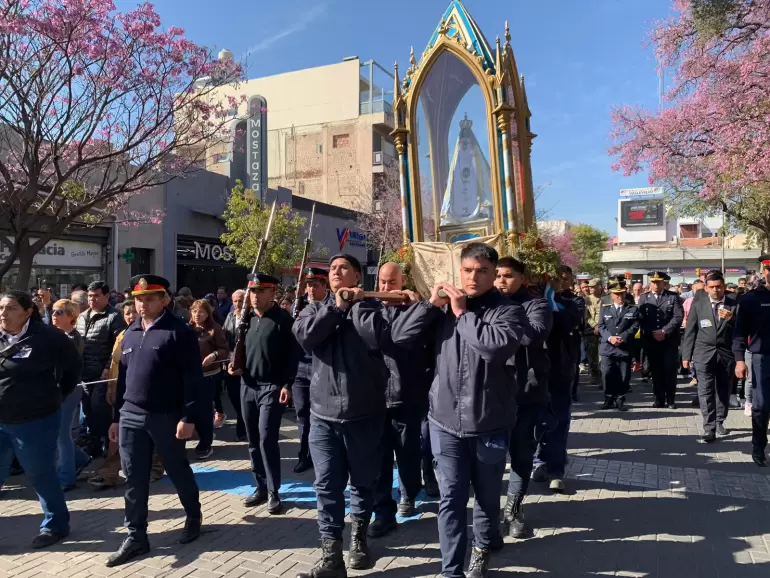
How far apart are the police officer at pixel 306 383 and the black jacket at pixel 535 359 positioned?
184cm

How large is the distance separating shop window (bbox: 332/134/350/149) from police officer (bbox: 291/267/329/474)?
3480cm

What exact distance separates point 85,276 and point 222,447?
1280 centimetres

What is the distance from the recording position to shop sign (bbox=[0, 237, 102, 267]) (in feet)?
51.5

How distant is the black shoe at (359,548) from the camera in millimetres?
3596

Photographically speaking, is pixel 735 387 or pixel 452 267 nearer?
pixel 452 267

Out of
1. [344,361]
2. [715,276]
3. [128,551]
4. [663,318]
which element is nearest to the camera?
[344,361]

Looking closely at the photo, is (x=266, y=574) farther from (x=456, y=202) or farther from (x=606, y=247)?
(x=606, y=247)

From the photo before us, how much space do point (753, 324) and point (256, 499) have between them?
16.7 ft

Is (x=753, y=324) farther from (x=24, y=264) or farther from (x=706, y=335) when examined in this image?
(x=24, y=264)

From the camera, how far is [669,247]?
64750 mm

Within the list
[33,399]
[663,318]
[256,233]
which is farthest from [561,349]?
[256,233]

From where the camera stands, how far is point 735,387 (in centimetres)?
922

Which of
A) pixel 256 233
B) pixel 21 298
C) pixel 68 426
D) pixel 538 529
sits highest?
pixel 256 233

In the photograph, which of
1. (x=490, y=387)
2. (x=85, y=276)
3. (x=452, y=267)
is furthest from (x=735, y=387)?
(x=85, y=276)
